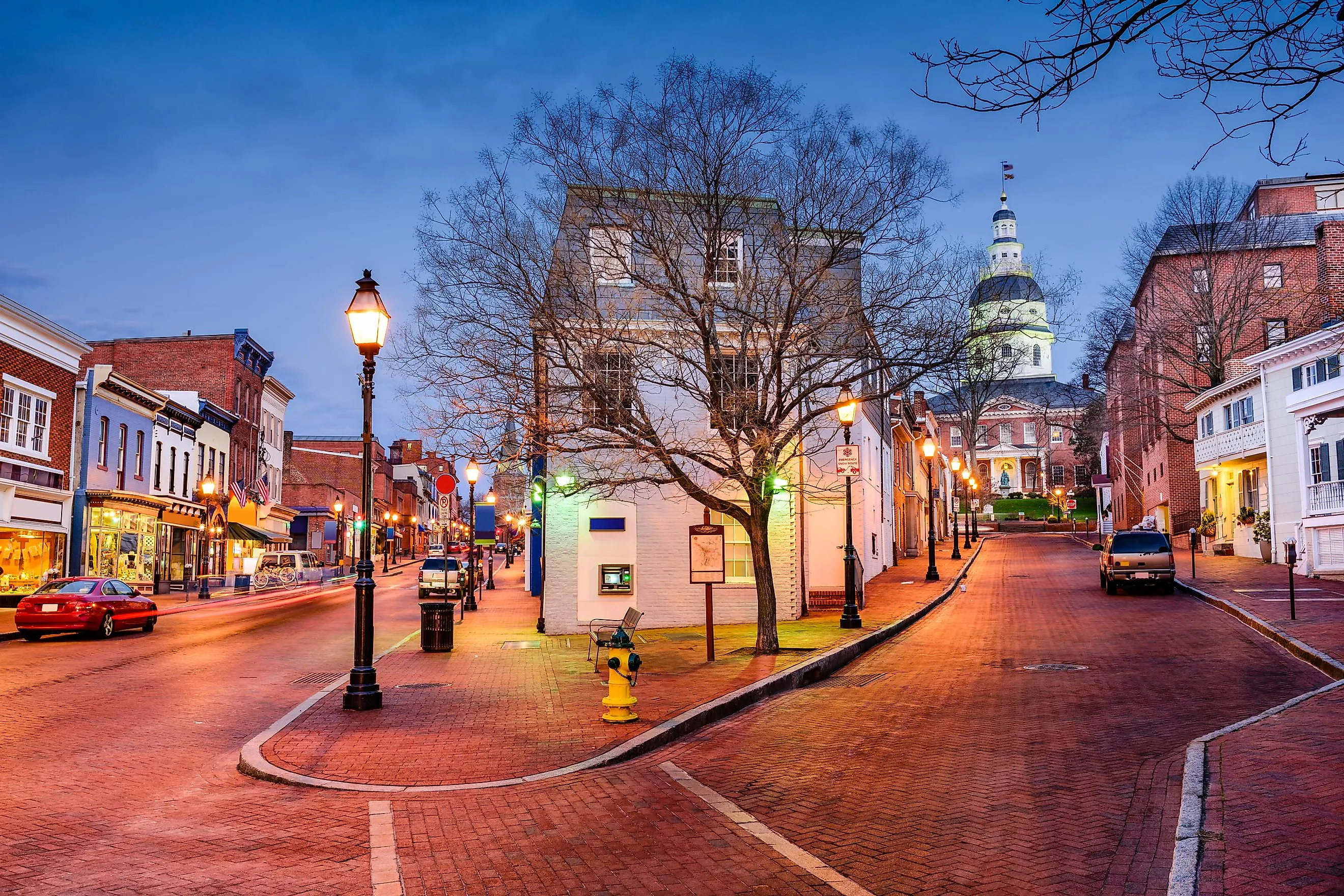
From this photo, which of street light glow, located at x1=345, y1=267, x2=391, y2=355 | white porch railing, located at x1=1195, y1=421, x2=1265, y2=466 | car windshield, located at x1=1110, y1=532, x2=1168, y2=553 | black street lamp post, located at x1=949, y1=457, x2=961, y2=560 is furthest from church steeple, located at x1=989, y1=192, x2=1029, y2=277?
street light glow, located at x1=345, y1=267, x2=391, y2=355

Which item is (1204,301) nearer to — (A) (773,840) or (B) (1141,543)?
(B) (1141,543)

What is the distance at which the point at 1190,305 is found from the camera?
1881 inches

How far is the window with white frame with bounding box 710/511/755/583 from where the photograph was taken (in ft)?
77.1

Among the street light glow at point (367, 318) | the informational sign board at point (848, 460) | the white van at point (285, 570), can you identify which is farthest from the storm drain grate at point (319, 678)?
the white van at point (285, 570)

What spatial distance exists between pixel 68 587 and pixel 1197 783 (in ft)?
74.3

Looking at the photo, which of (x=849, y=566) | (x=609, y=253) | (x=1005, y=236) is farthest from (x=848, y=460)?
(x=1005, y=236)

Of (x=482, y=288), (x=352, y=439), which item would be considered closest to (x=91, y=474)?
(x=482, y=288)

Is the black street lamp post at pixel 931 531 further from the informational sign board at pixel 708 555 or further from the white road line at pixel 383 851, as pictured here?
the white road line at pixel 383 851

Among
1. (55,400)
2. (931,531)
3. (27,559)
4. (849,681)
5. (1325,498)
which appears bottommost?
(849,681)

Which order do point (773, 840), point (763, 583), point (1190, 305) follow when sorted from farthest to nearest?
point (1190, 305), point (763, 583), point (773, 840)

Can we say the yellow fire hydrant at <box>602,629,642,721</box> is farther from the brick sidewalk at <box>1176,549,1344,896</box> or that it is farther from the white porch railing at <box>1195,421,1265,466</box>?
the white porch railing at <box>1195,421,1265,466</box>

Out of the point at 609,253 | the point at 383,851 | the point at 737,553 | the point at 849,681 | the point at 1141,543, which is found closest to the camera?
the point at 383,851

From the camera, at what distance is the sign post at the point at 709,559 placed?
16.3 m

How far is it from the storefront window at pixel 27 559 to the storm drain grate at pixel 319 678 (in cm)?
2073
